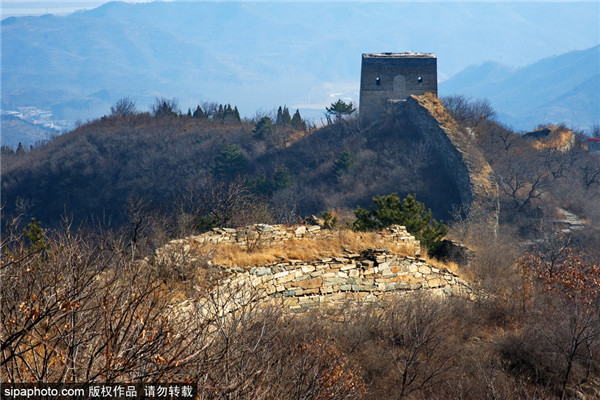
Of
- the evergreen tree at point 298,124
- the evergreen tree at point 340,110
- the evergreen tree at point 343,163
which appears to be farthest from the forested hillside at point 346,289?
the evergreen tree at point 298,124

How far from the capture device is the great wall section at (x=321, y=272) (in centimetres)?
1095

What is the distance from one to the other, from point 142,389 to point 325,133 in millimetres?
40581

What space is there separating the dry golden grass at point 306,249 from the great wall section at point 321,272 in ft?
0.42

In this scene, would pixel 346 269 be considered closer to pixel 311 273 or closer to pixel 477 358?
pixel 311 273

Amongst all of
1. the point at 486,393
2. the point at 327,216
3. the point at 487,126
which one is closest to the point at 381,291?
the point at 486,393

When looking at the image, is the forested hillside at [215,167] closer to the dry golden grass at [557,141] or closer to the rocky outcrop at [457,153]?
the rocky outcrop at [457,153]

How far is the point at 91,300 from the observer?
622 centimetres

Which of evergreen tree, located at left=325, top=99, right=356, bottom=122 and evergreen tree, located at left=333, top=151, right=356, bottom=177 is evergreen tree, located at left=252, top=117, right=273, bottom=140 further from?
evergreen tree, located at left=333, top=151, right=356, bottom=177

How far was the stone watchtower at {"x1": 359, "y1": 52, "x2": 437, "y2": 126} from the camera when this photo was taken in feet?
147

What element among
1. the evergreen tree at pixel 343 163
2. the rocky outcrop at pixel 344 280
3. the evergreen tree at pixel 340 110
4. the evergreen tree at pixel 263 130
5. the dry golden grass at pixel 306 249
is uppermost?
the evergreen tree at pixel 340 110

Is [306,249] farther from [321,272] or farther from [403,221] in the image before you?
[403,221]

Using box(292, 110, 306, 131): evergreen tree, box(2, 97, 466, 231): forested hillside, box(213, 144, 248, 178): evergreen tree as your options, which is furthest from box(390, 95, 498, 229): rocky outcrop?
box(213, 144, 248, 178): evergreen tree

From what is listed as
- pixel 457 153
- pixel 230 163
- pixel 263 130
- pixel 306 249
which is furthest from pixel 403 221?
pixel 263 130

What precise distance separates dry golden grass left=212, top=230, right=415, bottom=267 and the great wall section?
5.1 inches
